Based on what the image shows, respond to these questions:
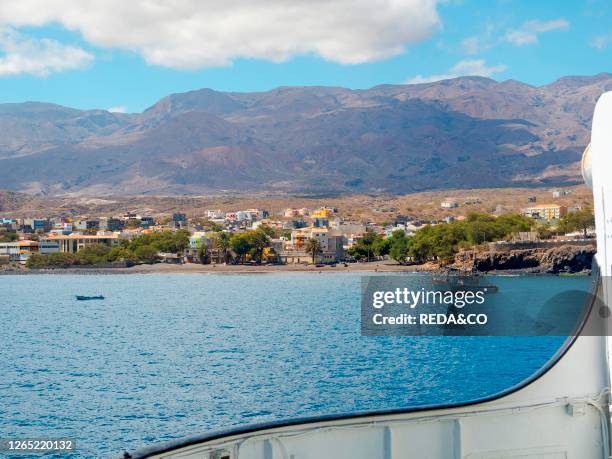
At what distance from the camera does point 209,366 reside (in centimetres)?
2950

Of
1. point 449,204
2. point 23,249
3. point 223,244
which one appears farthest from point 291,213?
point 23,249

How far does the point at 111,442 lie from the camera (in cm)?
1769

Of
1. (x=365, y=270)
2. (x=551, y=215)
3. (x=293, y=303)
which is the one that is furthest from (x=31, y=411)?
(x=551, y=215)

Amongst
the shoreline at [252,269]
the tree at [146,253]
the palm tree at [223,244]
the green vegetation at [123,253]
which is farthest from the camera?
the green vegetation at [123,253]

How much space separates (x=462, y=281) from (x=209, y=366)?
35.1m

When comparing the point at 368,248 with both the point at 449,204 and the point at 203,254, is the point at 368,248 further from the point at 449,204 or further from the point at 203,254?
the point at 449,204

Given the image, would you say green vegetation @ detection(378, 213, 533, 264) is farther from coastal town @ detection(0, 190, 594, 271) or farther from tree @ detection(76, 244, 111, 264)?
tree @ detection(76, 244, 111, 264)

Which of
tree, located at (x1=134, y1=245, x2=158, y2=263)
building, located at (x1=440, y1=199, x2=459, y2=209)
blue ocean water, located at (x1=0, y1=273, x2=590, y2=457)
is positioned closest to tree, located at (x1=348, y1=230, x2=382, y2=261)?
tree, located at (x1=134, y1=245, x2=158, y2=263)

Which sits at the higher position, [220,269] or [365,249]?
[365,249]

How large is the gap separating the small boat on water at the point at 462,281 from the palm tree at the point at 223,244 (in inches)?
1128

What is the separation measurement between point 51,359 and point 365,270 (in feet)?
153

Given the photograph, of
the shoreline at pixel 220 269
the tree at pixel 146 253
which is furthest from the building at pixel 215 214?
the shoreline at pixel 220 269

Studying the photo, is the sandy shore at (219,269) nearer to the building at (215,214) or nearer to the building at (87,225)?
the building at (87,225)

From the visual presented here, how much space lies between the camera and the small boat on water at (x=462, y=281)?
57.2 meters
